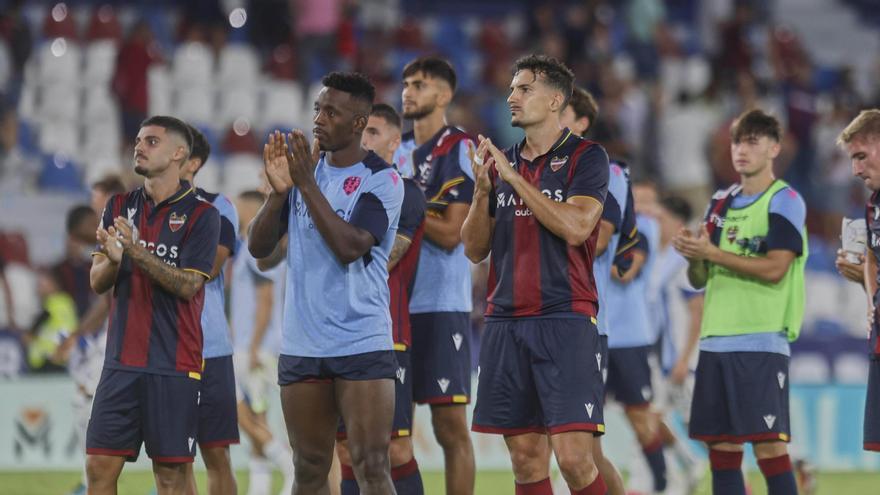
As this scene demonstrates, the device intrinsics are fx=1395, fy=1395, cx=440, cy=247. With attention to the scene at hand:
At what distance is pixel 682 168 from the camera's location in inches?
754

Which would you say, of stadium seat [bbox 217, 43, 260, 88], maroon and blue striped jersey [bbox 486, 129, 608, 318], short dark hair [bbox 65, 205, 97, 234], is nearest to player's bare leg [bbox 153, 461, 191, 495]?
maroon and blue striped jersey [bbox 486, 129, 608, 318]

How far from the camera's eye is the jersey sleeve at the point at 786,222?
8.47 meters

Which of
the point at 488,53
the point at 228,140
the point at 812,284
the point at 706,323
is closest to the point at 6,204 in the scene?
the point at 228,140

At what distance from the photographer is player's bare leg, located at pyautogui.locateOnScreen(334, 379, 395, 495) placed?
6.64 metres

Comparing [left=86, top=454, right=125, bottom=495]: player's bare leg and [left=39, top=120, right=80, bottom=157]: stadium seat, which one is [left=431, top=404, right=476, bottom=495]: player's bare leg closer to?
[left=86, top=454, right=125, bottom=495]: player's bare leg

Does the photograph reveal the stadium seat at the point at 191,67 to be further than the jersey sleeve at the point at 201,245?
Yes

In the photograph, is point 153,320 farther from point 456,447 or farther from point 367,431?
point 456,447

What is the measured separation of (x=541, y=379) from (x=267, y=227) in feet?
5.21

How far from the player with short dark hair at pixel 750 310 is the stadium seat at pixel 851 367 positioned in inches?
244

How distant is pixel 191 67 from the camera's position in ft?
63.2

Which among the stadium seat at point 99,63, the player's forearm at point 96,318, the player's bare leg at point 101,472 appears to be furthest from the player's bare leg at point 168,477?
the stadium seat at point 99,63

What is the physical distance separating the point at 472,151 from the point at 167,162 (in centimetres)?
166

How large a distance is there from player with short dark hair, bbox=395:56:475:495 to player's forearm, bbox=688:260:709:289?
1.42m

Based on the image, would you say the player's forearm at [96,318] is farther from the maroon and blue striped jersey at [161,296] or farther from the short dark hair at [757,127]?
the short dark hair at [757,127]
